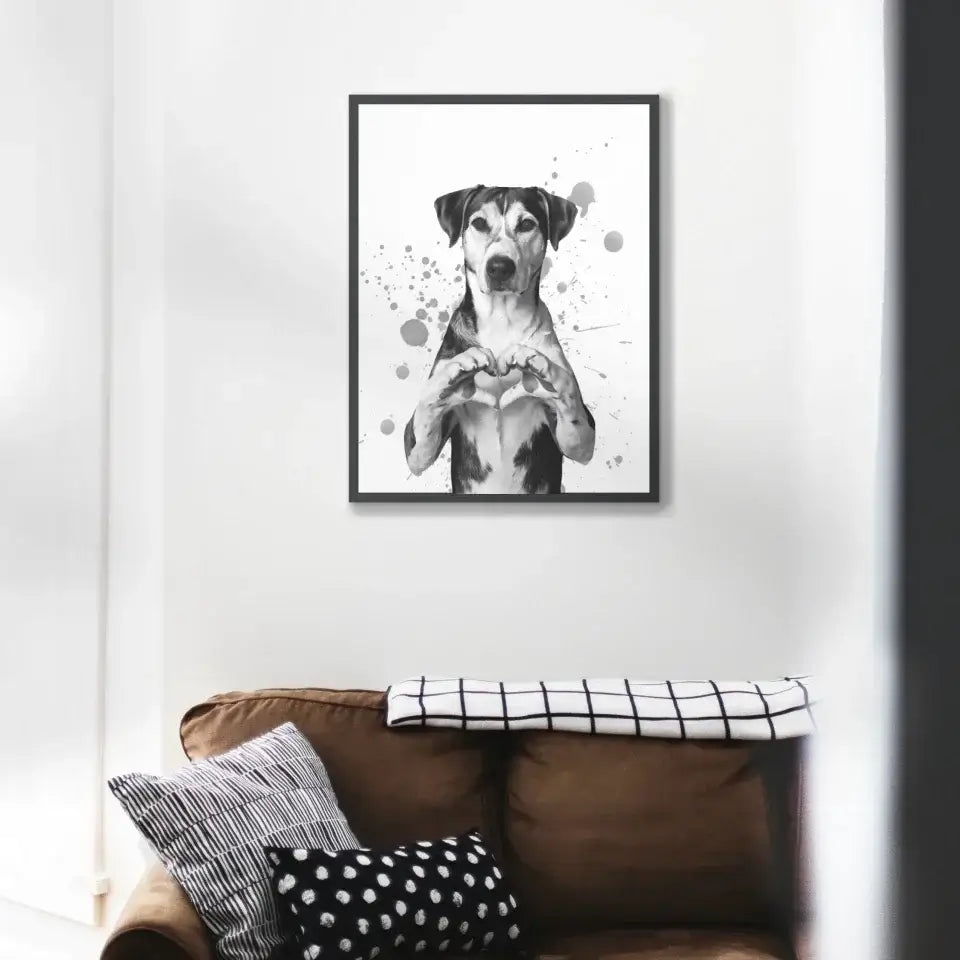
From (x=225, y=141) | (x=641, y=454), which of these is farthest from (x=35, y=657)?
(x=641, y=454)

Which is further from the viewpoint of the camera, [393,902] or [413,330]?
[413,330]

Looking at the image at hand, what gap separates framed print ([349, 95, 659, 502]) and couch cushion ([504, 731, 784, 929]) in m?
0.58

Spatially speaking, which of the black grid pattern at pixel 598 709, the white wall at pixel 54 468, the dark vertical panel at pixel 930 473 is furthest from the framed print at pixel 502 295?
the dark vertical panel at pixel 930 473

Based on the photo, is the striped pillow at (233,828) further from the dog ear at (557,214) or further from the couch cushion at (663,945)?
the dog ear at (557,214)

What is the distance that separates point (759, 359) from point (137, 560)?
52.3 inches

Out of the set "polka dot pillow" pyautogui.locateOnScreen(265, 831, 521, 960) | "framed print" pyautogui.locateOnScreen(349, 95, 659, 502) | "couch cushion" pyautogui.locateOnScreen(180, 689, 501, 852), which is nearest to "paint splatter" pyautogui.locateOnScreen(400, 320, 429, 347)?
"framed print" pyautogui.locateOnScreen(349, 95, 659, 502)

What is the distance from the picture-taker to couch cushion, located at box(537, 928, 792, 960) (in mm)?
1471

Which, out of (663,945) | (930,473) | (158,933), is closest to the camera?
(930,473)

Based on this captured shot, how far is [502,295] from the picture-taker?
6.52 feet

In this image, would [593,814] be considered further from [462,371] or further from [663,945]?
[462,371]

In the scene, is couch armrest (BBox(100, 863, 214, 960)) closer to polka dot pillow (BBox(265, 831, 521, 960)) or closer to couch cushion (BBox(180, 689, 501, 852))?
polka dot pillow (BBox(265, 831, 521, 960))

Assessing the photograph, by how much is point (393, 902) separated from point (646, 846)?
48cm

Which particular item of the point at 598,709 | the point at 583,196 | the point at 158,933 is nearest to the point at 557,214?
the point at 583,196

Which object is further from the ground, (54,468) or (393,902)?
(54,468)
